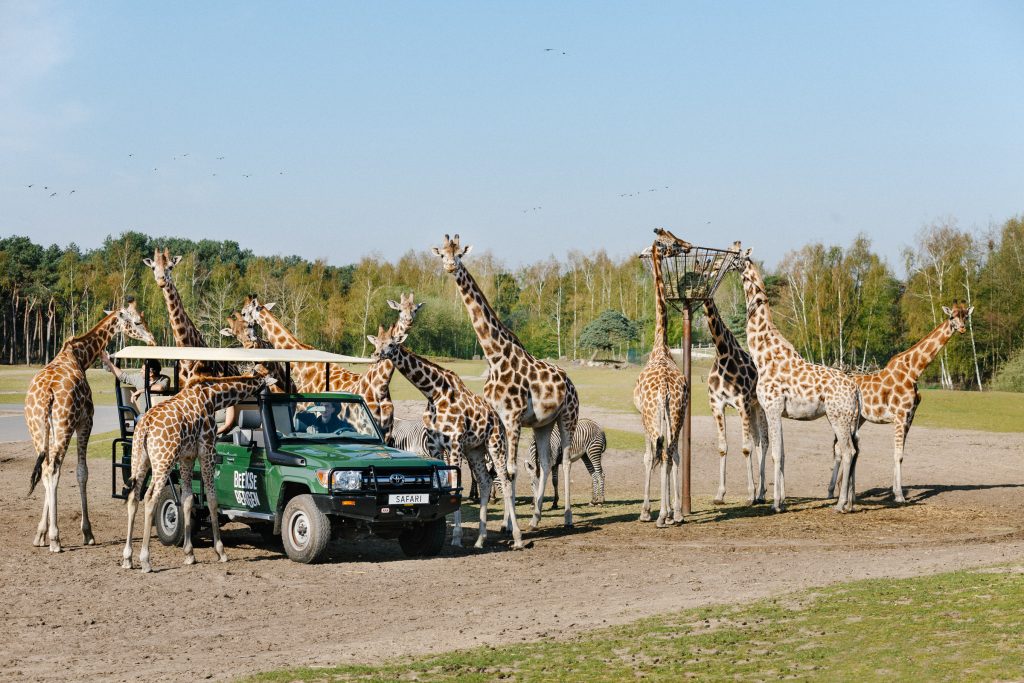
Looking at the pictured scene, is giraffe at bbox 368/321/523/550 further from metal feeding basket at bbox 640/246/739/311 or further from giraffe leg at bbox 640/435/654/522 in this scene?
metal feeding basket at bbox 640/246/739/311

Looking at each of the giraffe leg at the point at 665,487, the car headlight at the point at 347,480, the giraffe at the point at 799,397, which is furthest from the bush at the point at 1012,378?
the car headlight at the point at 347,480

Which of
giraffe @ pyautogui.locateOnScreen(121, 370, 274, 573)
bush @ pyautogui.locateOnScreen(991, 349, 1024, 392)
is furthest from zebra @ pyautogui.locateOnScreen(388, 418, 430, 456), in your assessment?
bush @ pyautogui.locateOnScreen(991, 349, 1024, 392)

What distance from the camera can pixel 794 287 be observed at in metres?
83.4

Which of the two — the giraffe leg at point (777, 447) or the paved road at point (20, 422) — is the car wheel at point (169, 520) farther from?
the paved road at point (20, 422)

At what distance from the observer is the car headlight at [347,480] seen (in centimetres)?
1357

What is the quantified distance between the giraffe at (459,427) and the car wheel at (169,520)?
3.47 metres

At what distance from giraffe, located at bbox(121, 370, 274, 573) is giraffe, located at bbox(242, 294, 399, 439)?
139 inches

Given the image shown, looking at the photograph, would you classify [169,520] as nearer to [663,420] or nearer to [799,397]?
[663,420]

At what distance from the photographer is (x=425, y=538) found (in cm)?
1486

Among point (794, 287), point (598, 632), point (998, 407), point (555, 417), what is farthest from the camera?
point (794, 287)

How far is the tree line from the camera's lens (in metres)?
71.9

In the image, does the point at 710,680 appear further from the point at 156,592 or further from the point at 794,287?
the point at 794,287

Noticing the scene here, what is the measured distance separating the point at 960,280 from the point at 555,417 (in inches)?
2450

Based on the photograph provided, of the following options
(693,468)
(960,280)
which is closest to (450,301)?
(960,280)
